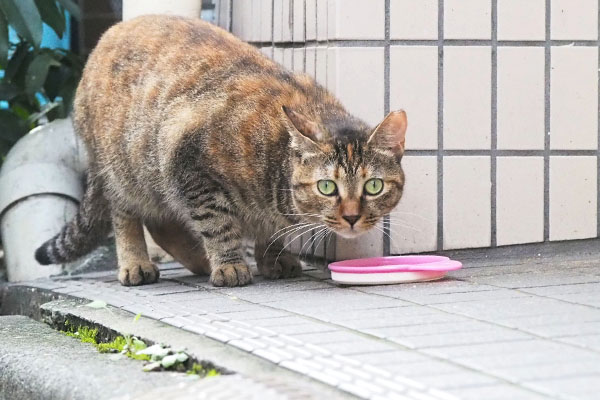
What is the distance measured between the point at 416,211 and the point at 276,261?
677mm

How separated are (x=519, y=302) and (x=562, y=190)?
1.46 meters

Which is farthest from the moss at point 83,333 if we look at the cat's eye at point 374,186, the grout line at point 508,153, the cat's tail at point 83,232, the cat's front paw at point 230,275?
the grout line at point 508,153

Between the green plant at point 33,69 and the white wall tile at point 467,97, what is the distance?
2216 mm

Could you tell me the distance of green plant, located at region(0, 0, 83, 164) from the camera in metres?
5.34

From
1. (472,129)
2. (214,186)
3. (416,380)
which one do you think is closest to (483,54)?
(472,129)

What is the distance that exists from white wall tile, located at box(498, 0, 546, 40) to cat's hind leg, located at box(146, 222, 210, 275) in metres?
1.71

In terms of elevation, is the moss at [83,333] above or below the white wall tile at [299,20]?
below

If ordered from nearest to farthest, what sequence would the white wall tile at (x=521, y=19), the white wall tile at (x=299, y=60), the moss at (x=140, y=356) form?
1. the moss at (x=140, y=356)
2. the white wall tile at (x=521, y=19)
3. the white wall tile at (x=299, y=60)

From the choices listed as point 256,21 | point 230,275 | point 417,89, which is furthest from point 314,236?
point 256,21

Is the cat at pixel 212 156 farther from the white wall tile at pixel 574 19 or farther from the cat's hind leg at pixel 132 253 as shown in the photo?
the white wall tile at pixel 574 19

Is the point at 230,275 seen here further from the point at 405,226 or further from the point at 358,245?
the point at 405,226

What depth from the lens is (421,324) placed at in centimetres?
310

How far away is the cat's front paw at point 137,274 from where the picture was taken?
180 inches

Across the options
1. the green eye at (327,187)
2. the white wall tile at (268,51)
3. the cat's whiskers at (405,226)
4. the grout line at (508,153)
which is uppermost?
the white wall tile at (268,51)
